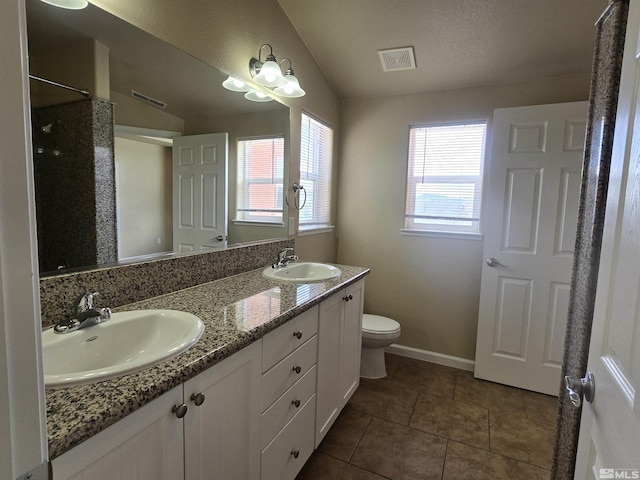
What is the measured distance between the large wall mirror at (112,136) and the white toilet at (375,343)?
4.48ft

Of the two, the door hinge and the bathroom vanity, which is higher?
the door hinge

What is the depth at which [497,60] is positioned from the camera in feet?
7.39

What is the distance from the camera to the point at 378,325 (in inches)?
100

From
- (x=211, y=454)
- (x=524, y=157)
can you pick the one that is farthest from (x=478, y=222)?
(x=211, y=454)

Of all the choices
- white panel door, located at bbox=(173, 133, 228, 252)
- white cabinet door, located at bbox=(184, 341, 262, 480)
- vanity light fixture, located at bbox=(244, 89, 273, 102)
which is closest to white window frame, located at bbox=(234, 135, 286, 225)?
white panel door, located at bbox=(173, 133, 228, 252)

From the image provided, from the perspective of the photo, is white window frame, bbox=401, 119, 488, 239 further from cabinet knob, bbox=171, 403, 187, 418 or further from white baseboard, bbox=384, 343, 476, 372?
cabinet knob, bbox=171, 403, 187, 418

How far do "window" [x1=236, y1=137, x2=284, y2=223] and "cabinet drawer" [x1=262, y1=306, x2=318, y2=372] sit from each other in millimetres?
812

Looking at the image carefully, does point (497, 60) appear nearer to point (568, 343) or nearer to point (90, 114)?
point (568, 343)

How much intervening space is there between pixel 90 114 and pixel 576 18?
2.54 meters

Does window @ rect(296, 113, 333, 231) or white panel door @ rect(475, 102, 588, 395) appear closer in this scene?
white panel door @ rect(475, 102, 588, 395)

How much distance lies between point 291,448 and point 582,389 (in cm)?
113

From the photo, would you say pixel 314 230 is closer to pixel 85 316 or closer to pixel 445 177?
pixel 445 177

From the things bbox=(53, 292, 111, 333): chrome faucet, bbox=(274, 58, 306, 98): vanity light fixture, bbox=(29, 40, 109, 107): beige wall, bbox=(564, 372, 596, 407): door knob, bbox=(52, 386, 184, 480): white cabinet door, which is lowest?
bbox=(52, 386, 184, 480): white cabinet door

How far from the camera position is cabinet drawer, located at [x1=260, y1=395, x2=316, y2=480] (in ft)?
4.15
